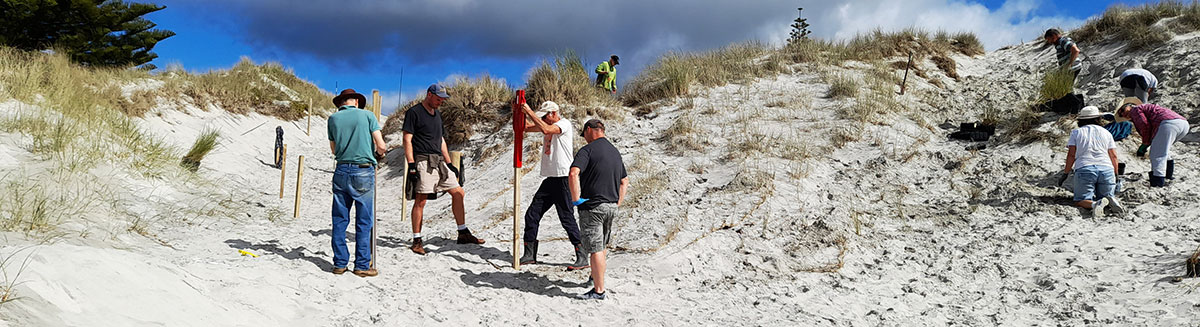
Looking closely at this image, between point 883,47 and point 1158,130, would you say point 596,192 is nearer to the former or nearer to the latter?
point 1158,130

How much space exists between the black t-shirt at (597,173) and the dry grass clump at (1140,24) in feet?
43.3

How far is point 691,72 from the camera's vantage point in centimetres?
1415

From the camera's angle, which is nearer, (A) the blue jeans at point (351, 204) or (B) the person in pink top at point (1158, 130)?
(A) the blue jeans at point (351, 204)

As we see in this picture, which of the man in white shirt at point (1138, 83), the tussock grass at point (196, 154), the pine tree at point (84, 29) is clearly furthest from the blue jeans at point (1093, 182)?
the pine tree at point (84, 29)

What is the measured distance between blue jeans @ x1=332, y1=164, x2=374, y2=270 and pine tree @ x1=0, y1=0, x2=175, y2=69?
19114 mm

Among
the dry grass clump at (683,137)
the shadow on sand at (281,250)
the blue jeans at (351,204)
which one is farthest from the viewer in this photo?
the dry grass clump at (683,137)

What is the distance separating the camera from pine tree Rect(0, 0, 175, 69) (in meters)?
19.4

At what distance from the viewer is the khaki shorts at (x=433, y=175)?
6477 millimetres

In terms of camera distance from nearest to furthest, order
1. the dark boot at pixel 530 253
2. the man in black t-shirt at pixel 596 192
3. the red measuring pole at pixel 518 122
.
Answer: the man in black t-shirt at pixel 596 192 → the red measuring pole at pixel 518 122 → the dark boot at pixel 530 253

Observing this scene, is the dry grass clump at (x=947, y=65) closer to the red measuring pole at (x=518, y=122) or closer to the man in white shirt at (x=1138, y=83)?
the man in white shirt at (x=1138, y=83)

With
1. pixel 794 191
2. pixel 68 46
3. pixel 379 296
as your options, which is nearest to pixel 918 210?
pixel 794 191

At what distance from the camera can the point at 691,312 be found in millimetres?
5418

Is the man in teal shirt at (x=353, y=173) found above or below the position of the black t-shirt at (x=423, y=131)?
below

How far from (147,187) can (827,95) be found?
11.4 meters
